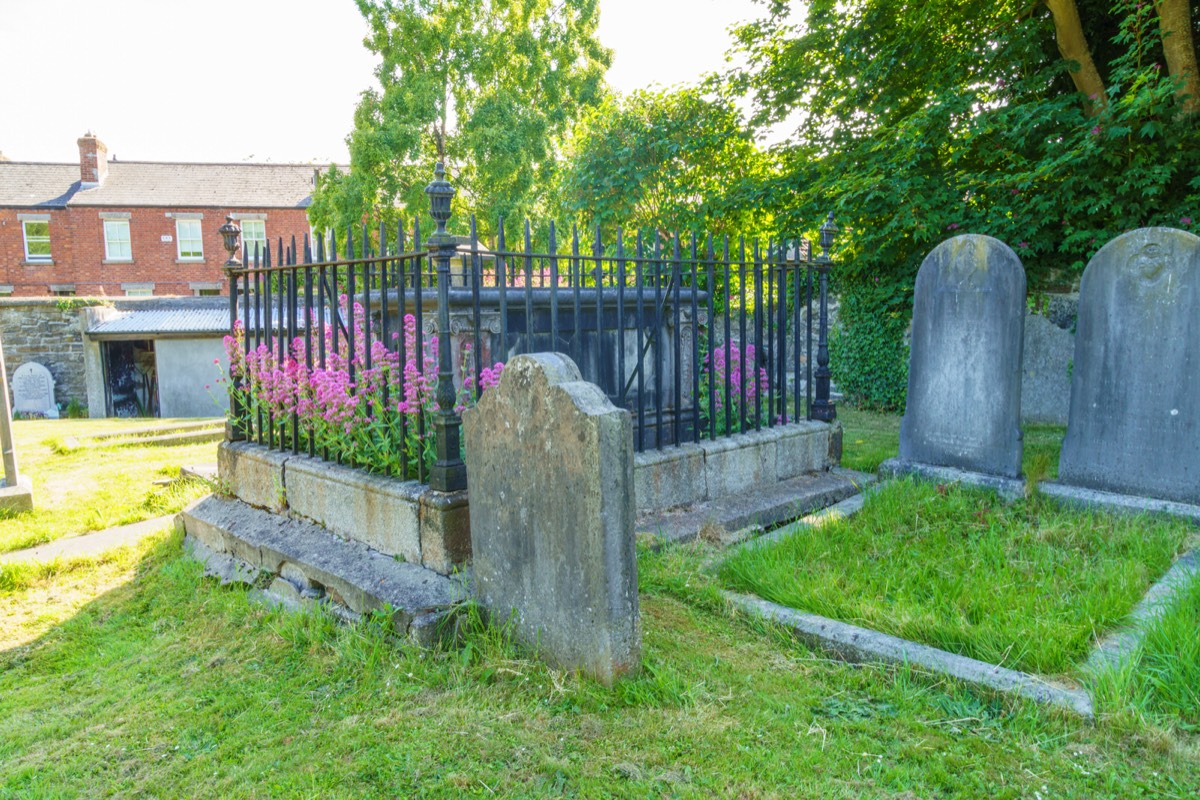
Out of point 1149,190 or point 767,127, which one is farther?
point 767,127

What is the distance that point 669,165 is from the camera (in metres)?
12.6

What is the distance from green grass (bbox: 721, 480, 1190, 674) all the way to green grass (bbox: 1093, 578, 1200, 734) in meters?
Result: 0.22

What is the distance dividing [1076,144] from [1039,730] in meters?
8.03

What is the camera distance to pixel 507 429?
3.03 m

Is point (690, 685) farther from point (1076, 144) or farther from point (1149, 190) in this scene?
point (1076, 144)

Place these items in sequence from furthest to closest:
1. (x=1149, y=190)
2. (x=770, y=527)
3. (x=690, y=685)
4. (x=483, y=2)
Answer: (x=483, y=2)
(x=1149, y=190)
(x=770, y=527)
(x=690, y=685)

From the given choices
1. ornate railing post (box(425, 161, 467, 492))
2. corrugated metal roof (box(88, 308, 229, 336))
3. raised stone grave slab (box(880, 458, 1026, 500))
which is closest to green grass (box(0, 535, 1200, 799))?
ornate railing post (box(425, 161, 467, 492))

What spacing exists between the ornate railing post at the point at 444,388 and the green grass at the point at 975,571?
1.49 metres

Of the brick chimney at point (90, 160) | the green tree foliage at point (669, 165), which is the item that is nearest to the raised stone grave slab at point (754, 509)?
the green tree foliage at point (669, 165)

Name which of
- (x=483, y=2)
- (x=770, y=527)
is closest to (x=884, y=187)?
(x=770, y=527)

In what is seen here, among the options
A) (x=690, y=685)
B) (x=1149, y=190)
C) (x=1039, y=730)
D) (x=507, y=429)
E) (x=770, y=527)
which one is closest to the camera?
(x=1039, y=730)

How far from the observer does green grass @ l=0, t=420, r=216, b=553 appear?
557cm

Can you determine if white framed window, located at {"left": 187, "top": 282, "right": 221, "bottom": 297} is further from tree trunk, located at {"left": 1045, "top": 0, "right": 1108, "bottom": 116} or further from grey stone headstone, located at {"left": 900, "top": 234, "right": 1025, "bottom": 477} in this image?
grey stone headstone, located at {"left": 900, "top": 234, "right": 1025, "bottom": 477}

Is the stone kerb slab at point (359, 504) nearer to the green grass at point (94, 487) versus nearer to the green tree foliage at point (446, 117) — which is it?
the green grass at point (94, 487)
